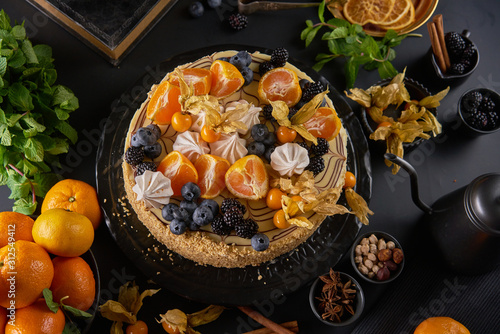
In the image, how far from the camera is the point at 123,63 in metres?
2.87

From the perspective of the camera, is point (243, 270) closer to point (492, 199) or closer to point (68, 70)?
point (492, 199)

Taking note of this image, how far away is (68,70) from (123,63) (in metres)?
0.33

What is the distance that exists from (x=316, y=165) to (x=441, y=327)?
3.05 ft

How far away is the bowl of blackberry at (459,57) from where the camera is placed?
2.73 meters

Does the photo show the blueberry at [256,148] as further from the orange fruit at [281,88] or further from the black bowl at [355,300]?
the black bowl at [355,300]

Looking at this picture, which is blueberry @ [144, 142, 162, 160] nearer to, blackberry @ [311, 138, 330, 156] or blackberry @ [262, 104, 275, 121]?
blackberry @ [262, 104, 275, 121]

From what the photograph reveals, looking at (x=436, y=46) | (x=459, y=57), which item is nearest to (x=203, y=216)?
(x=436, y=46)

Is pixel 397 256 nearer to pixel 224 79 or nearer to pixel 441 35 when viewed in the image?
pixel 224 79

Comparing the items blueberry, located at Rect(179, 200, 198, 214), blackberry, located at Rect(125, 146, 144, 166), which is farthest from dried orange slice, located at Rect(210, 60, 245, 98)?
blueberry, located at Rect(179, 200, 198, 214)

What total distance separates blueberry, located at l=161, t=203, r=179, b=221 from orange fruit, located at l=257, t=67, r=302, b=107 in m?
0.70

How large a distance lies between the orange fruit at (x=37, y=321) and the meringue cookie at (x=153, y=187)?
1.89 feet

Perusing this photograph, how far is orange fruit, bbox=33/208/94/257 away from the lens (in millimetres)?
1949

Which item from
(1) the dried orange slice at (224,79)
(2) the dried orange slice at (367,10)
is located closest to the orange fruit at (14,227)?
(1) the dried orange slice at (224,79)

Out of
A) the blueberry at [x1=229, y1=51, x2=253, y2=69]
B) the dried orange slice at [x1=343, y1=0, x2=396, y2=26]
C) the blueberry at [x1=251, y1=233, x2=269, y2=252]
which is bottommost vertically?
the blueberry at [x1=251, y1=233, x2=269, y2=252]
